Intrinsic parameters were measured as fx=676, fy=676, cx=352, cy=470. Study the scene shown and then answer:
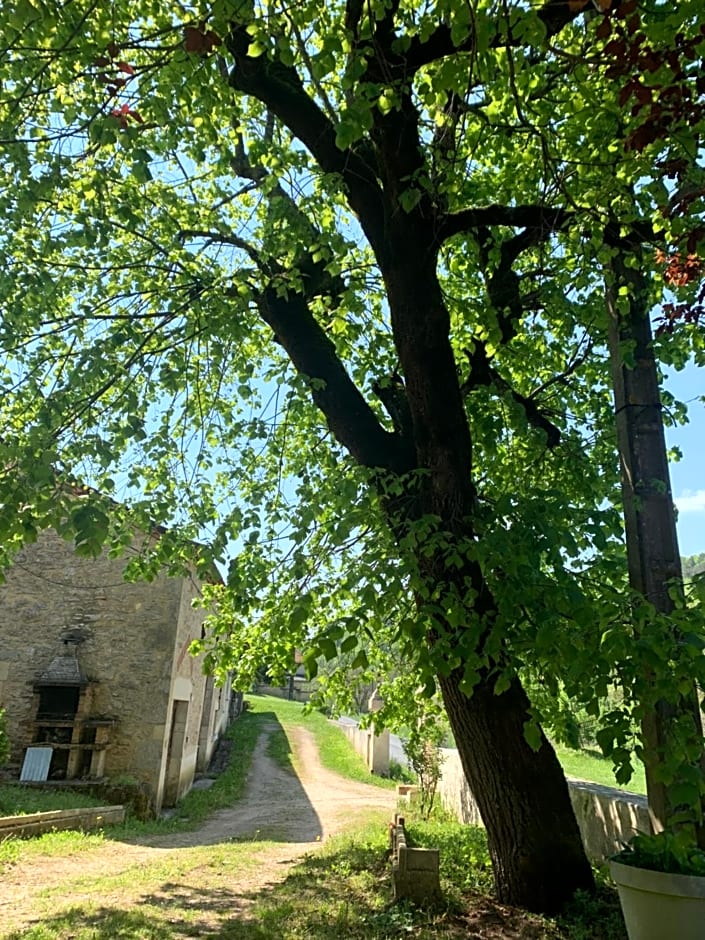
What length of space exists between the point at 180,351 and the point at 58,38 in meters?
2.32

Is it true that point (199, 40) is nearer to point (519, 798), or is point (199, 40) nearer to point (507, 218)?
point (507, 218)

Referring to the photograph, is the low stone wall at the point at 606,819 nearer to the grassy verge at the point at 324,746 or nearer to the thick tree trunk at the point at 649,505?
the thick tree trunk at the point at 649,505

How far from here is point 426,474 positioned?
4746 mm

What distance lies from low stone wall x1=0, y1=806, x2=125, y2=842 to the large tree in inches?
200

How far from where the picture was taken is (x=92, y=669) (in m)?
13.4

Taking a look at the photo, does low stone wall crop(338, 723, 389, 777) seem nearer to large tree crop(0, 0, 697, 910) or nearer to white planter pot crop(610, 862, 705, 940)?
large tree crop(0, 0, 697, 910)

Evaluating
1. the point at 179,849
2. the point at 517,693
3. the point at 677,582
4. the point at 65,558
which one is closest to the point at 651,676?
the point at 677,582

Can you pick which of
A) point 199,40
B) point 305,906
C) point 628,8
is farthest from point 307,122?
point 305,906

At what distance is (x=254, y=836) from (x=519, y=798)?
767 centimetres

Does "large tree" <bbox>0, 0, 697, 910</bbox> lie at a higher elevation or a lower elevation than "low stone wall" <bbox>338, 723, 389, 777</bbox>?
higher

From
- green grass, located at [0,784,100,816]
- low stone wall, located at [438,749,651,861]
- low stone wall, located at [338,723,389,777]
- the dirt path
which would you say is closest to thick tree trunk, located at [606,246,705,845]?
low stone wall, located at [438,749,651,861]

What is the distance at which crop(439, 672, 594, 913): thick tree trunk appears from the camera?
4641 mm

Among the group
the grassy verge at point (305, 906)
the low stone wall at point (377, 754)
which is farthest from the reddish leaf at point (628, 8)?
the low stone wall at point (377, 754)

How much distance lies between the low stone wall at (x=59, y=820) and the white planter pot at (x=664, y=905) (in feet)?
29.2
